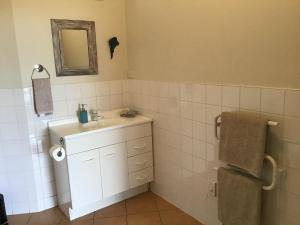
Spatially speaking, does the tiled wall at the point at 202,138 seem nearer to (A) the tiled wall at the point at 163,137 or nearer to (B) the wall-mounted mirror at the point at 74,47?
(A) the tiled wall at the point at 163,137

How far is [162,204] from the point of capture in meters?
2.64

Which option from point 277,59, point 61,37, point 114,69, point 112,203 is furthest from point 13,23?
point 277,59

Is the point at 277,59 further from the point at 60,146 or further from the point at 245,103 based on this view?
the point at 60,146

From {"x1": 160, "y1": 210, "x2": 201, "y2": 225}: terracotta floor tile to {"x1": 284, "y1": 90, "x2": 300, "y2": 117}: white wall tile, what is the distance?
1.33 metres

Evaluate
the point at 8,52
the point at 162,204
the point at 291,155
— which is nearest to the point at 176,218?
the point at 162,204

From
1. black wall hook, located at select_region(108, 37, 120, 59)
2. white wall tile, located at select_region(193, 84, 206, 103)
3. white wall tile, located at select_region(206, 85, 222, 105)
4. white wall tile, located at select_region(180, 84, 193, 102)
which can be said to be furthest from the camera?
black wall hook, located at select_region(108, 37, 120, 59)

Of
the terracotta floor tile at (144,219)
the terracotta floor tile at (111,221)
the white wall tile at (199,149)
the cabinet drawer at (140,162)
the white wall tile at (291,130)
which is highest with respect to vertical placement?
the white wall tile at (291,130)

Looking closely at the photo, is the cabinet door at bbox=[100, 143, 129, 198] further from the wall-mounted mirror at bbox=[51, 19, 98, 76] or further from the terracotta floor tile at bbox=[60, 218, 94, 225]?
the wall-mounted mirror at bbox=[51, 19, 98, 76]

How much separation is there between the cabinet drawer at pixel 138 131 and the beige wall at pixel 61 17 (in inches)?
26.1

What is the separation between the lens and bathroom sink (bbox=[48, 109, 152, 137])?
7.56 ft

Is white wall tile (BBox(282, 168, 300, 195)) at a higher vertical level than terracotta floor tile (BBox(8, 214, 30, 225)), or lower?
higher

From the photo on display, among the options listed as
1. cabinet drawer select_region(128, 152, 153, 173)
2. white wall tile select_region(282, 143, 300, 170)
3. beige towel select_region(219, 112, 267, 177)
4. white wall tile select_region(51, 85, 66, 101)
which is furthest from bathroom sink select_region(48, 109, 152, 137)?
white wall tile select_region(282, 143, 300, 170)

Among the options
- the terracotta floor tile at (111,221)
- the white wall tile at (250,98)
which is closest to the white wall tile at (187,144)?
the white wall tile at (250,98)

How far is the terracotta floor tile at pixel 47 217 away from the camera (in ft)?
7.89
